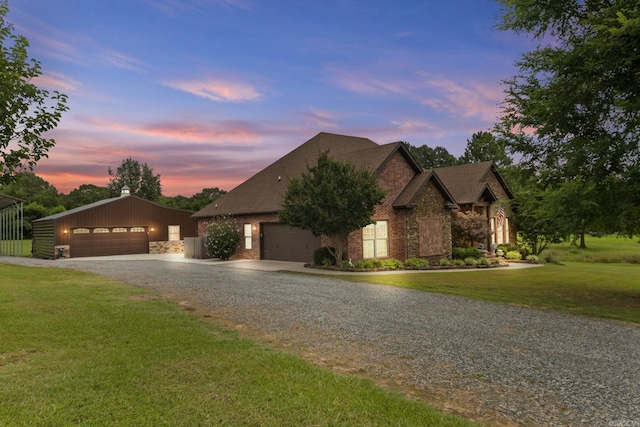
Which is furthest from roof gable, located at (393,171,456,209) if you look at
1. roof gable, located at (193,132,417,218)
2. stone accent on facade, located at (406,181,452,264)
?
roof gable, located at (193,132,417,218)

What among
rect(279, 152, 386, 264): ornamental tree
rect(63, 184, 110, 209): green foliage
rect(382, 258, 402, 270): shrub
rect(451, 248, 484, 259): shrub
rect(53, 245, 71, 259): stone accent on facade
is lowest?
rect(382, 258, 402, 270): shrub

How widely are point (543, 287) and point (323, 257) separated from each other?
9.43 m

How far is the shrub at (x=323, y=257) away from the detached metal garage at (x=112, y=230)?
18327 mm

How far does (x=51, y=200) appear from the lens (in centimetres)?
6034

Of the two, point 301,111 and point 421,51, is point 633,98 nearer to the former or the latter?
point 421,51

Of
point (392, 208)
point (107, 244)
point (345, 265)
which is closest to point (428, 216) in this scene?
point (392, 208)

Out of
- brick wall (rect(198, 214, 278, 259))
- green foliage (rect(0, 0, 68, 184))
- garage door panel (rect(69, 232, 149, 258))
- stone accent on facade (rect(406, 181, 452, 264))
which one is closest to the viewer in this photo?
green foliage (rect(0, 0, 68, 184))

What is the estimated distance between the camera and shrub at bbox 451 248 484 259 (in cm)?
2303

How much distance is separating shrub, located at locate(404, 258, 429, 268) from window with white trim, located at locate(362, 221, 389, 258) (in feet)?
4.80

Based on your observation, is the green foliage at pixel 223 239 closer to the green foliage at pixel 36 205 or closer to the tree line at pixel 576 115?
the tree line at pixel 576 115

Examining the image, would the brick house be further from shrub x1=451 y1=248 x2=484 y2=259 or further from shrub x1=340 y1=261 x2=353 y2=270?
shrub x1=340 y1=261 x2=353 y2=270

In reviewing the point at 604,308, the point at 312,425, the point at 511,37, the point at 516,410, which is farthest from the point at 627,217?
the point at 312,425

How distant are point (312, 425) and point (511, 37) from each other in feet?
48.7

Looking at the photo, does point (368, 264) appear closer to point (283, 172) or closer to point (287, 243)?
point (287, 243)
